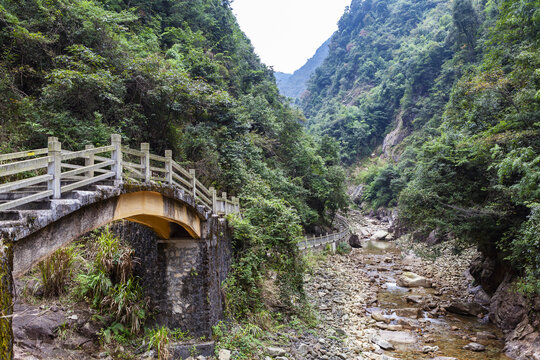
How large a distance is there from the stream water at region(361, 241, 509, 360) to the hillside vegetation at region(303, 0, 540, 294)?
259 cm

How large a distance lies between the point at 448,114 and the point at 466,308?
11.0 m

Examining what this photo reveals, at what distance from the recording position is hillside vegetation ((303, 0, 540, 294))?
1055 centimetres

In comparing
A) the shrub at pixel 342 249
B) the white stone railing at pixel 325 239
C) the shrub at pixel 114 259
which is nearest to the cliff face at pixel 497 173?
the white stone railing at pixel 325 239

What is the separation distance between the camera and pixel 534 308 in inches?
370

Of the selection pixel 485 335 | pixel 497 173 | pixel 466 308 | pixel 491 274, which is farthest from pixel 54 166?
pixel 491 274

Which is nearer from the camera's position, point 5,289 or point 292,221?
point 5,289

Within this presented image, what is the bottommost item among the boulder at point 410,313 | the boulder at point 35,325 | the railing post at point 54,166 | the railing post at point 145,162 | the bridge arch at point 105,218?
the boulder at point 410,313

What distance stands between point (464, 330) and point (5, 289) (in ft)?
46.7

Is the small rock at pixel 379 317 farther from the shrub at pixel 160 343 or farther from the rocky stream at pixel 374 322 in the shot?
the shrub at pixel 160 343

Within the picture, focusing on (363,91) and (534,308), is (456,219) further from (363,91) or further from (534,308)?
(363,91)

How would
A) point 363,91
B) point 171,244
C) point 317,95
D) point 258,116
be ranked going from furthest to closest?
point 317,95 → point 363,91 → point 258,116 → point 171,244

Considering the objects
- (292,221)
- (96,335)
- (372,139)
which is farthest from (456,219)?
(372,139)

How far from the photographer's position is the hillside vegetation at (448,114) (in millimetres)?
10555

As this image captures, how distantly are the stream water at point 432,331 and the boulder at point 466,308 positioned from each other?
0.24 m
